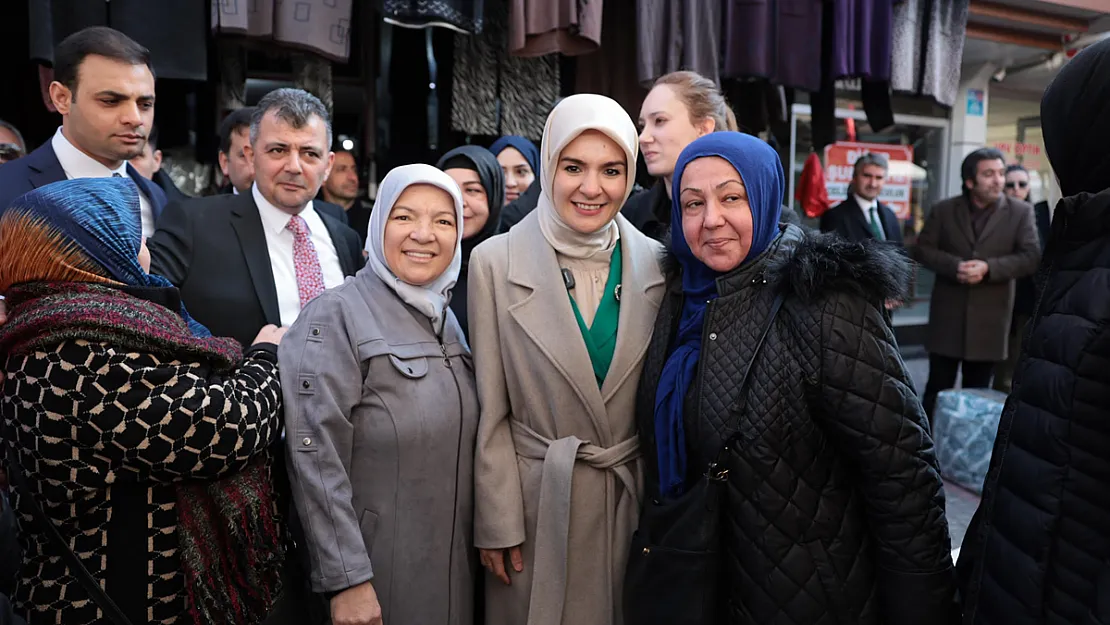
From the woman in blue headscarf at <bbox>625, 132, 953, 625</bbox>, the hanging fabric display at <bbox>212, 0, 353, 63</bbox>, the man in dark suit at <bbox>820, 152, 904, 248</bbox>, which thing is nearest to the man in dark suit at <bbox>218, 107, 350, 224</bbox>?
the hanging fabric display at <bbox>212, 0, 353, 63</bbox>

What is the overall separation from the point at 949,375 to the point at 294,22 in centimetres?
502

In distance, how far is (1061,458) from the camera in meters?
1.30

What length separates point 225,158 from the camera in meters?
3.52

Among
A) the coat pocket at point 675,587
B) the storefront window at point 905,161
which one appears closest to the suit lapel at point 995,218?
the storefront window at point 905,161

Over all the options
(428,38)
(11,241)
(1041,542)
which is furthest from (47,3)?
(1041,542)

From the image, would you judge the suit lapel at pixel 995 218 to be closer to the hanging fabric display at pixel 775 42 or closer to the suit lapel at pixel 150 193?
the hanging fabric display at pixel 775 42

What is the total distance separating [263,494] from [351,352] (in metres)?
0.40

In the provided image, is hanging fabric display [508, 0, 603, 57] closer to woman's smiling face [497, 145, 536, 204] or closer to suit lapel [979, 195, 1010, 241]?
woman's smiling face [497, 145, 536, 204]

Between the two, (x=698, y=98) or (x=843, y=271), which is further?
(x=698, y=98)

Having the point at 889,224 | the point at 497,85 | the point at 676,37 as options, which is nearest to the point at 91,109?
the point at 497,85

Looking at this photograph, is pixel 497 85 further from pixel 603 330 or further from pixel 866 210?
pixel 866 210

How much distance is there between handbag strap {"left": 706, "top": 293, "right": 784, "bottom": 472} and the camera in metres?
1.67

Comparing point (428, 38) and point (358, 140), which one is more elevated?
point (428, 38)

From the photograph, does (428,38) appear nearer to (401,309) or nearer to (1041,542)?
(401,309)
